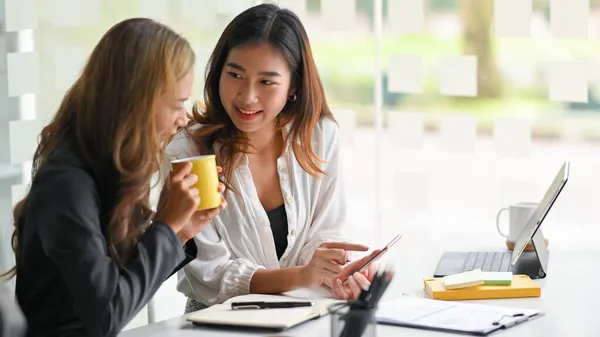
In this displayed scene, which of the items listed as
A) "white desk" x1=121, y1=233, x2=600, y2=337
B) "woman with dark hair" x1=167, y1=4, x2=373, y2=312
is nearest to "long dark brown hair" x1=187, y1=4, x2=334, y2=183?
"woman with dark hair" x1=167, y1=4, x2=373, y2=312

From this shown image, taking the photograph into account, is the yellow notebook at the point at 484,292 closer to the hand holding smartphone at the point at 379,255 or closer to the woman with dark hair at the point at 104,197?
the hand holding smartphone at the point at 379,255

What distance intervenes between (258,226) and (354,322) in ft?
2.86

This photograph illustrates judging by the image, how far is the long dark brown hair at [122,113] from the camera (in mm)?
1666

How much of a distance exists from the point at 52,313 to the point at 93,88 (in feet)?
1.32

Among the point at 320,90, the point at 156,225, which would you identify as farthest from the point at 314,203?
the point at 156,225

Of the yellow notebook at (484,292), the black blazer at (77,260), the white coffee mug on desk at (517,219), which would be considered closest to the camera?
the black blazer at (77,260)

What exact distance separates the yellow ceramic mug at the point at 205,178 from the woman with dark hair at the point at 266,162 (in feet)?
1.60

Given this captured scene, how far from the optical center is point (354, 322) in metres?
1.64

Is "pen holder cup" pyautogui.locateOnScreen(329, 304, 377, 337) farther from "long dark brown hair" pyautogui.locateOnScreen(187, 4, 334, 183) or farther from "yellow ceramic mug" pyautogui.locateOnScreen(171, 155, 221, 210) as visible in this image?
"long dark brown hair" pyautogui.locateOnScreen(187, 4, 334, 183)

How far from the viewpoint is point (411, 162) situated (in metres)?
4.36

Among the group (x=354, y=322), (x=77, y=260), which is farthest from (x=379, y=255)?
(x=77, y=260)

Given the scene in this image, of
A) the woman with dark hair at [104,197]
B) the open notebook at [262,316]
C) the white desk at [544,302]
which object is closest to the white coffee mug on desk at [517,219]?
the white desk at [544,302]

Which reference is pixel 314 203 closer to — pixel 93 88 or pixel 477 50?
pixel 93 88

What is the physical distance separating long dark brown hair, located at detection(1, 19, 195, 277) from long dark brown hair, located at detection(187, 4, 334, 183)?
0.75 metres
